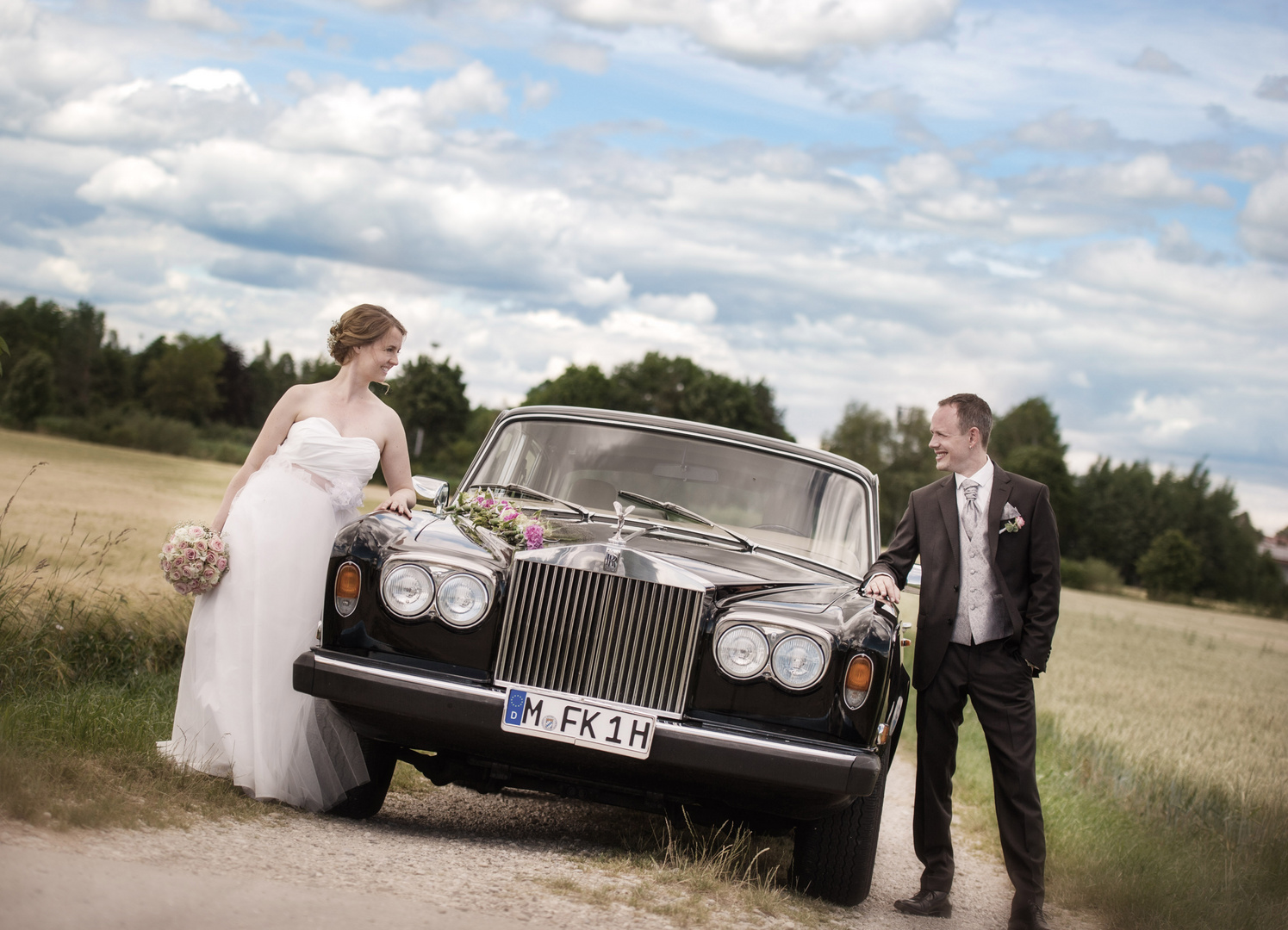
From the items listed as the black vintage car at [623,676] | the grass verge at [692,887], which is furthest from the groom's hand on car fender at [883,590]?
the grass verge at [692,887]

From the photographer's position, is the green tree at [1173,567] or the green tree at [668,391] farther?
the green tree at [668,391]

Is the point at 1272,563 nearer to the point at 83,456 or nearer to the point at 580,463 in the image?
the point at 83,456

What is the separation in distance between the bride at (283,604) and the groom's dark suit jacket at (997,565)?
2.26m

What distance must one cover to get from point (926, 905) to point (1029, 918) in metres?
0.42

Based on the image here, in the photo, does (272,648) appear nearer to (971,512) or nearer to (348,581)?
(348,581)

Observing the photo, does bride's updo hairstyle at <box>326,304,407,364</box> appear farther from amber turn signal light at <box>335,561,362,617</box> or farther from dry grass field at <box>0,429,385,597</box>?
dry grass field at <box>0,429,385,597</box>

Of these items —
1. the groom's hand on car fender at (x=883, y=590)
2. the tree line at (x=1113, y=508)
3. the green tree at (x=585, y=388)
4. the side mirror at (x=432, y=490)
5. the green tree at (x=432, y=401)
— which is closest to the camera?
the groom's hand on car fender at (x=883, y=590)

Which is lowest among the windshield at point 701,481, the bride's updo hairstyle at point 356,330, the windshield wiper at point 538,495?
the windshield wiper at point 538,495

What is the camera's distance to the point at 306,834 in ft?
13.9

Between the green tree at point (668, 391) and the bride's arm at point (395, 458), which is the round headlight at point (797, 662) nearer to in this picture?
the bride's arm at point (395, 458)

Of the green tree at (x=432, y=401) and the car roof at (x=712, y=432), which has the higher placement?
the green tree at (x=432, y=401)

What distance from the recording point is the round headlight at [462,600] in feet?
13.7

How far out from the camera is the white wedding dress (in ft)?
15.5

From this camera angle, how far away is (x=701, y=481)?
18.4ft
